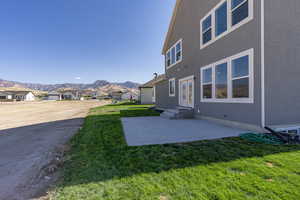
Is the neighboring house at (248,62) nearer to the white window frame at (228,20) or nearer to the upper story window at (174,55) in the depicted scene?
the white window frame at (228,20)

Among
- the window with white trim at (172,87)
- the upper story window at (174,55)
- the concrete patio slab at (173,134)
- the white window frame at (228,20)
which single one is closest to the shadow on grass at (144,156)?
the concrete patio slab at (173,134)

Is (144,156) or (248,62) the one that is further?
(248,62)

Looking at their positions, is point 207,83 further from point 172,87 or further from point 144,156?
point 144,156

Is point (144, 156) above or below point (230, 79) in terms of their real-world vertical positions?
below

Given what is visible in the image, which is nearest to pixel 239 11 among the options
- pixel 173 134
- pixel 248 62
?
pixel 248 62

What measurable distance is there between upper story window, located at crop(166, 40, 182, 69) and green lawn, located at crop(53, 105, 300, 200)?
9.28 metres

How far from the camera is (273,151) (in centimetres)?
347

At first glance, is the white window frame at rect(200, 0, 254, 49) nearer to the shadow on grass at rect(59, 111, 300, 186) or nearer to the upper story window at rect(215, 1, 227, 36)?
the upper story window at rect(215, 1, 227, 36)

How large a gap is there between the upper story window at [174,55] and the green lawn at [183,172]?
9283 millimetres

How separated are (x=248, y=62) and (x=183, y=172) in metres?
5.24

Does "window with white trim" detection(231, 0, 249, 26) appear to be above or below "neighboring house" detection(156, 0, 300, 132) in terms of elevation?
above

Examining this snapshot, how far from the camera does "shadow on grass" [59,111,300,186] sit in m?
2.64

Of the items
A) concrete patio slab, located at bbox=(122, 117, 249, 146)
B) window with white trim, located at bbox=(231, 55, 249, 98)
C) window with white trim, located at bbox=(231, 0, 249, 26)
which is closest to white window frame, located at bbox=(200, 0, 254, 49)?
window with white trim, located at bbox=(231, 0, 249, 26)

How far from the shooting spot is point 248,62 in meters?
5.37
